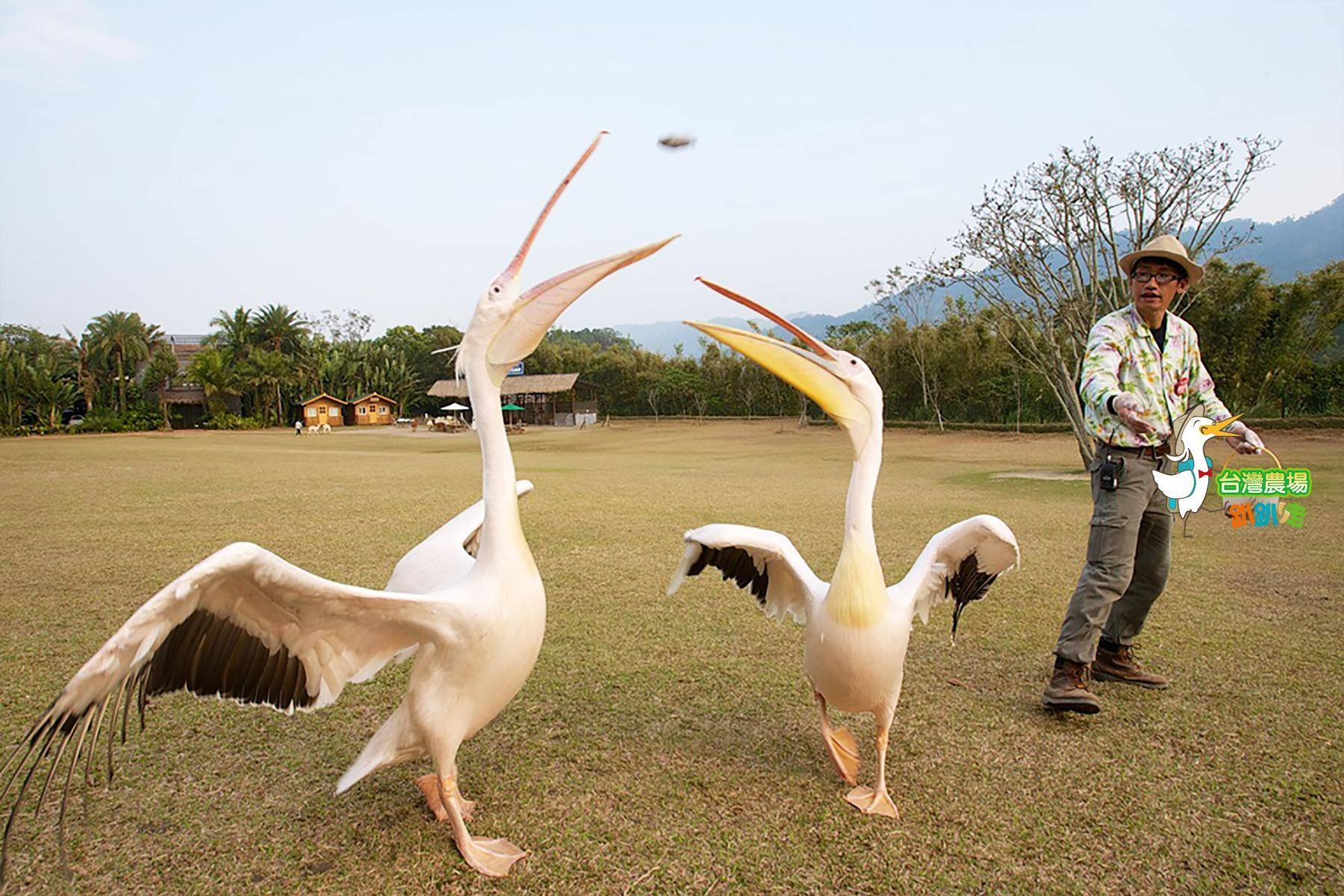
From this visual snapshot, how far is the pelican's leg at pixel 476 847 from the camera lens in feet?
7.47

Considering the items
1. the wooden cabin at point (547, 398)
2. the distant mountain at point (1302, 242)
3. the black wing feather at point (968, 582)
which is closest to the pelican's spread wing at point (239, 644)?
the black wing feather at point (968, 582)

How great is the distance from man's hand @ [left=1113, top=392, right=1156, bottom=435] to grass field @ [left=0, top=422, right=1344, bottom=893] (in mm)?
1300

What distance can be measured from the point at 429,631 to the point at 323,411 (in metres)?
45.2

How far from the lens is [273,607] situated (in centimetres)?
214

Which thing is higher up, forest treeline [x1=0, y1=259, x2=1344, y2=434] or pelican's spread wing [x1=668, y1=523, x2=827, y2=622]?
forest treeline [x1=0, y1=259, x2=1344, y2=434]

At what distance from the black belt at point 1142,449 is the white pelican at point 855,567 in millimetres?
872

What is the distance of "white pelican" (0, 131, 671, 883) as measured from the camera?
6.78 ft

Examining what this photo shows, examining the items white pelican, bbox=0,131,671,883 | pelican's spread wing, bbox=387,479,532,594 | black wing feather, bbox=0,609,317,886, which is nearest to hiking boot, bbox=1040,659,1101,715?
white pelican, bbox=0,131,671,883

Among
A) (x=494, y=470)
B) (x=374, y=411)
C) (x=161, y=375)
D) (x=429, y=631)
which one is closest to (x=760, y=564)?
(x=494, y=470)

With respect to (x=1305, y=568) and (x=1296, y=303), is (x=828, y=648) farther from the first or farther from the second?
(x=1296, y=303)

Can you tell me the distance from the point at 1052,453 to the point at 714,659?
19.1m

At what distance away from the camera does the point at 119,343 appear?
40000 millimetres

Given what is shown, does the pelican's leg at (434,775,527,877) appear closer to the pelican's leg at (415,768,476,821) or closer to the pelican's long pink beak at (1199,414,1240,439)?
the pelican's leg at (415,768,476,821)

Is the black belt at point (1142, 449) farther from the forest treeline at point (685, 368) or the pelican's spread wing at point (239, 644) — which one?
the forest treeline at point (685, 368)
